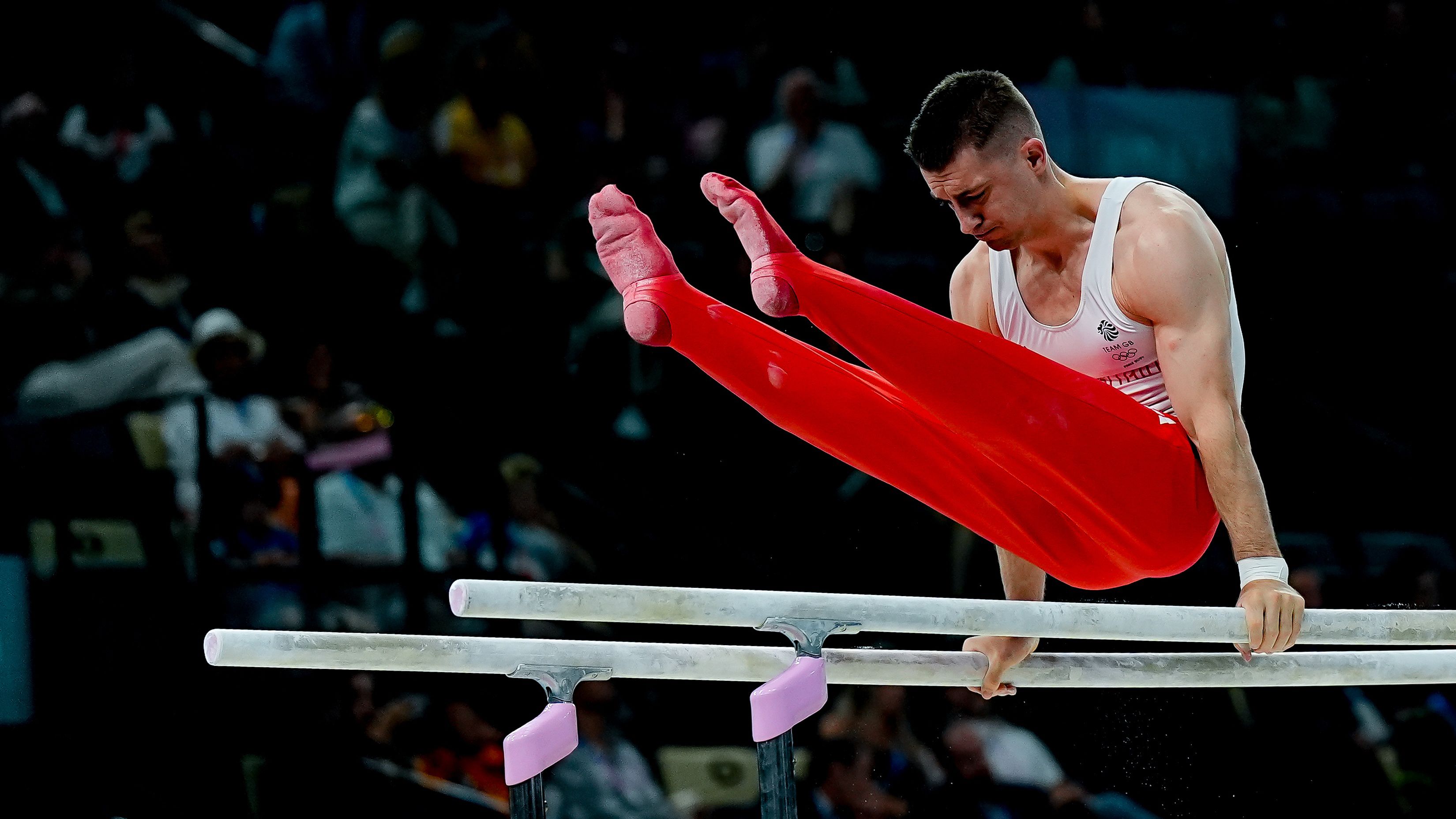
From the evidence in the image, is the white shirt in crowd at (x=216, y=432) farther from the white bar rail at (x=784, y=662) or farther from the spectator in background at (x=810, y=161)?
the white bar rail at (x=784, y=662)

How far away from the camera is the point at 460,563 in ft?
16.0

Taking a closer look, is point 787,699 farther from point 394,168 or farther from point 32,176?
point 32,176

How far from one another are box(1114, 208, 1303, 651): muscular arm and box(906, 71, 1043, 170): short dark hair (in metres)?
0.35

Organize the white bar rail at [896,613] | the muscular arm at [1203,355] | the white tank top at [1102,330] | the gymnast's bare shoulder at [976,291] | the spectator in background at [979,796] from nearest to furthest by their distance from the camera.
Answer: the white bar rail at [896,613], the muscular arm at [1203,355], the white tank top at [1102,330], the gymnast's bare shoulder at [976,291], the spectator in background at [979,796]

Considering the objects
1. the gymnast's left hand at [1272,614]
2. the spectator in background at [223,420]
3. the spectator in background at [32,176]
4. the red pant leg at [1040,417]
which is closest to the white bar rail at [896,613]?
the gymnast's left hand at [1272,614]

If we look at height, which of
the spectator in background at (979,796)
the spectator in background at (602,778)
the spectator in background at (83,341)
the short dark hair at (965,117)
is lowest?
the spectator in background at (979,796)

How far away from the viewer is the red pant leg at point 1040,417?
251 centimetres

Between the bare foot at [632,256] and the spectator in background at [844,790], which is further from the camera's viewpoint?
the spectator in background at [844,790]

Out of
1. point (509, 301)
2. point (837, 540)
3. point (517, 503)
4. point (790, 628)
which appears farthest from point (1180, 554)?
point (509, 301)

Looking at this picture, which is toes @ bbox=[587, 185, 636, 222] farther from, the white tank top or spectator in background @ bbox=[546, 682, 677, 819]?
spectator in background @ bbox=[546, 682, 677, 819]

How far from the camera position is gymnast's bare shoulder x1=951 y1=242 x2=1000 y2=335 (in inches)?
123

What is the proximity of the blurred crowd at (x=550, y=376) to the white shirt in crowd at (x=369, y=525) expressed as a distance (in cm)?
1

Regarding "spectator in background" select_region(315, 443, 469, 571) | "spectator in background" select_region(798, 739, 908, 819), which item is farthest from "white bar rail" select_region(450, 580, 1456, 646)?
"spectator in background" select_region(315, 443, 469, 571)

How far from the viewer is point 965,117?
2.74m
